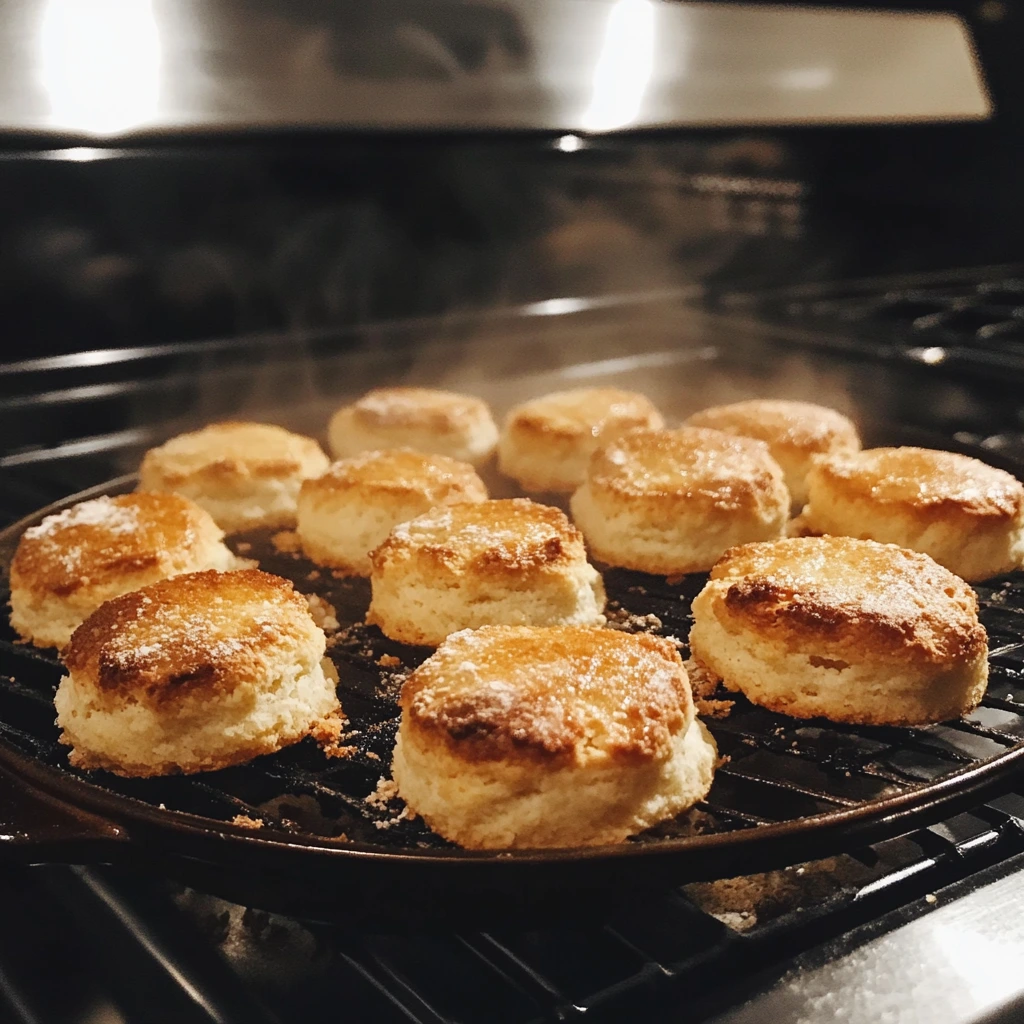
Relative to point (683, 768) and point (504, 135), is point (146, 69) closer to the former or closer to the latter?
point (504, 135)

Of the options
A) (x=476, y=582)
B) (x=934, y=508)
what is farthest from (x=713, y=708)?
(x=934, y=508)

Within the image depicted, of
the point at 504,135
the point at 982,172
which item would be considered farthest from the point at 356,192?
the point at 982,172

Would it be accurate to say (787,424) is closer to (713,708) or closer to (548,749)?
(713,708)

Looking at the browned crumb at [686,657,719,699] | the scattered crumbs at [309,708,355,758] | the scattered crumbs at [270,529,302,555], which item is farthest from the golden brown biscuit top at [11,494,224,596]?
the browned crumb at [686,657,719,699]

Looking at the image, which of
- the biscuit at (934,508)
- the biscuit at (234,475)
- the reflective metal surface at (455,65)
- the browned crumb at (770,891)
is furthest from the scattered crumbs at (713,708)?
the reflective metal surface at (455,65)

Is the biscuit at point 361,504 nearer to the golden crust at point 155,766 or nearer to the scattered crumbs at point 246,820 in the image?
the golden crust at point 155,766

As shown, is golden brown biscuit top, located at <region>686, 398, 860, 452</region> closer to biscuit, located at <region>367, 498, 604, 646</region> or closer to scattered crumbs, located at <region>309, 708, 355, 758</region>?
biscuit, located at <region>367, 498, 604, 646</region>
